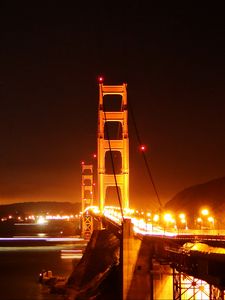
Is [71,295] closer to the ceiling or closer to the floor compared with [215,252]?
closer to the floor

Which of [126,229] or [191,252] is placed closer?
[191,252]

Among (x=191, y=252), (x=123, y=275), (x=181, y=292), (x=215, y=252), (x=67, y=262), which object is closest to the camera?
(x=215, y=252)

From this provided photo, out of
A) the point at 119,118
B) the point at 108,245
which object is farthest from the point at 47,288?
the point at 119,118

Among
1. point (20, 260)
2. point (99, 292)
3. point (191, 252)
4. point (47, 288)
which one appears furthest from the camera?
point (20, 260)

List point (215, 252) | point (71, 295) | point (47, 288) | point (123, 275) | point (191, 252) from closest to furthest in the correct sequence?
point (215, 252) → point (191, 252) → point (123, 275) → point (71, 295) → point (47, 288)

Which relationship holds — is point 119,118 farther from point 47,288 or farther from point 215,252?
point 215,252

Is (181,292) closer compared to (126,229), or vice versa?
(181,292)

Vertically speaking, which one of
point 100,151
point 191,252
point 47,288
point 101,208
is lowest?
point 47,288

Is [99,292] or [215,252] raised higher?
[215,252]

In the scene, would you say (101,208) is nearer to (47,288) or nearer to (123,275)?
(47,288)

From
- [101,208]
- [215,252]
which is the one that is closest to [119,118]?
[101,208]
